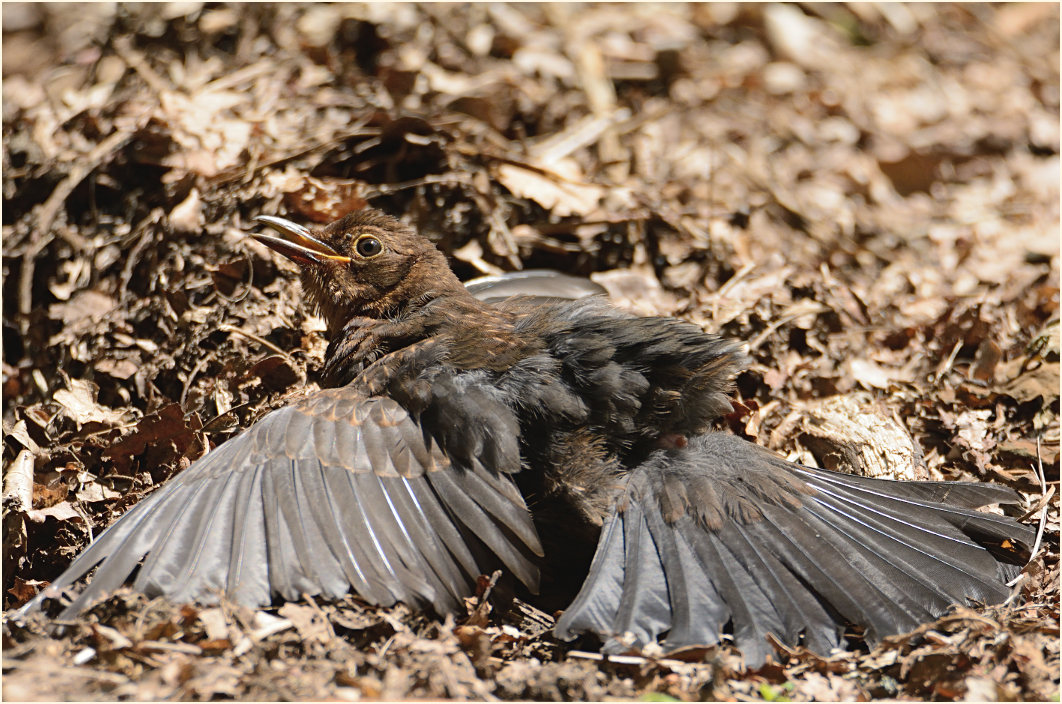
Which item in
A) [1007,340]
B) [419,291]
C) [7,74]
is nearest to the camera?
[419,291]

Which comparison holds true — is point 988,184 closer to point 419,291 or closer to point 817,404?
point 817,404

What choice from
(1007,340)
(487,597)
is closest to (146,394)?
(487,597)

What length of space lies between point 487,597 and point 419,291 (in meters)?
1.64

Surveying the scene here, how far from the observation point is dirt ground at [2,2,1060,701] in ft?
9.65

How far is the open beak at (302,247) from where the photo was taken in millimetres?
4379

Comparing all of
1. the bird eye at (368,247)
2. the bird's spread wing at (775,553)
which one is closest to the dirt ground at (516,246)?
the bird's spread wing at (775,553)

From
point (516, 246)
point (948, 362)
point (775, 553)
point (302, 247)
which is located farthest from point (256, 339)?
point (948, 362)

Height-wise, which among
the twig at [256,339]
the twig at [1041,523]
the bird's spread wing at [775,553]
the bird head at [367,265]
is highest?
the bird head at [367,265]

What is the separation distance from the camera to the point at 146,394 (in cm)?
445

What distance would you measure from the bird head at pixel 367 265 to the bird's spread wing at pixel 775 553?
55.8 inches

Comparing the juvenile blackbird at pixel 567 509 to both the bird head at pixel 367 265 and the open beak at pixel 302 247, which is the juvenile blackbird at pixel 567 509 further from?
the open beak at pixel 302 247

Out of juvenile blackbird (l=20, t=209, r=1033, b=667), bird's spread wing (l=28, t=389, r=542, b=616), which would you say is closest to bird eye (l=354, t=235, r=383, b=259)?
juvenile blackbird (l=20, t=209, r=1033, b=667)

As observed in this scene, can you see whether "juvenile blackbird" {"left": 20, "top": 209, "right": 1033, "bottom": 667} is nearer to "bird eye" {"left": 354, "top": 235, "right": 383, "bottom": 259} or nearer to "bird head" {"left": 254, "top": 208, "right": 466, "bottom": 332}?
"bird head" {"left": 254, "top": 208, "right": 466, "bottom": 332}

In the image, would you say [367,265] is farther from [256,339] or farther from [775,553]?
[775,553]
